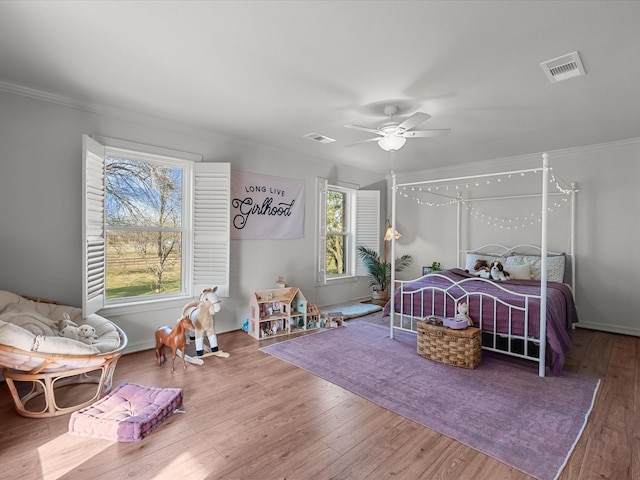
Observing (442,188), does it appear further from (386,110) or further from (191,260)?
(191,260)

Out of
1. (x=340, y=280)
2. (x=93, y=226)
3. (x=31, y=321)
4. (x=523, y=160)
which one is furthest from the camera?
(x=340, y=280)

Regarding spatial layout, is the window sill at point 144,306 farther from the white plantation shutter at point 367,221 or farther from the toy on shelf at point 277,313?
the white plantation shutter at point 367,221

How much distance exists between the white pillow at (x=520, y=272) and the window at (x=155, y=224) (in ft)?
12.0

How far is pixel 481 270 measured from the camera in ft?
15.1

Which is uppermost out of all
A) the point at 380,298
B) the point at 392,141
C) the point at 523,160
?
the point at 523,160

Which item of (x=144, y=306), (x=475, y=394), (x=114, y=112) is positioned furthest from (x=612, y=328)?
(x=114, y=112)

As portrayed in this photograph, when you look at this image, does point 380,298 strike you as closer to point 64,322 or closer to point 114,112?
point 64,322

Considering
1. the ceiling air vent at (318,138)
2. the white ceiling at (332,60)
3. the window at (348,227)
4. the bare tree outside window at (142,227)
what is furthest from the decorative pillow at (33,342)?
the window at (348,227)

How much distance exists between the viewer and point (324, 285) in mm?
5418

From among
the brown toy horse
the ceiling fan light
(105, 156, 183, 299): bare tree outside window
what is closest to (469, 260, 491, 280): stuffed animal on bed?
the ceiling fan light

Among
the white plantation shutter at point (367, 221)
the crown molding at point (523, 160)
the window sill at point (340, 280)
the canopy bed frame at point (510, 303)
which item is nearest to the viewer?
the canopy bed frame at point (510, 303)

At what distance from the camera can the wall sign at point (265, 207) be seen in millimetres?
4289

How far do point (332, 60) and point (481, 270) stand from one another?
352 cm

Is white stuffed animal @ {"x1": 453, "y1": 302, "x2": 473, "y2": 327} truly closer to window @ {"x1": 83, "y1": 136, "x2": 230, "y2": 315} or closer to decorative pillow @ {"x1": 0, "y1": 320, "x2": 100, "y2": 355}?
→ window @ {"x1": 83, "y1": 136, "x2": 230, "y2": 315}
